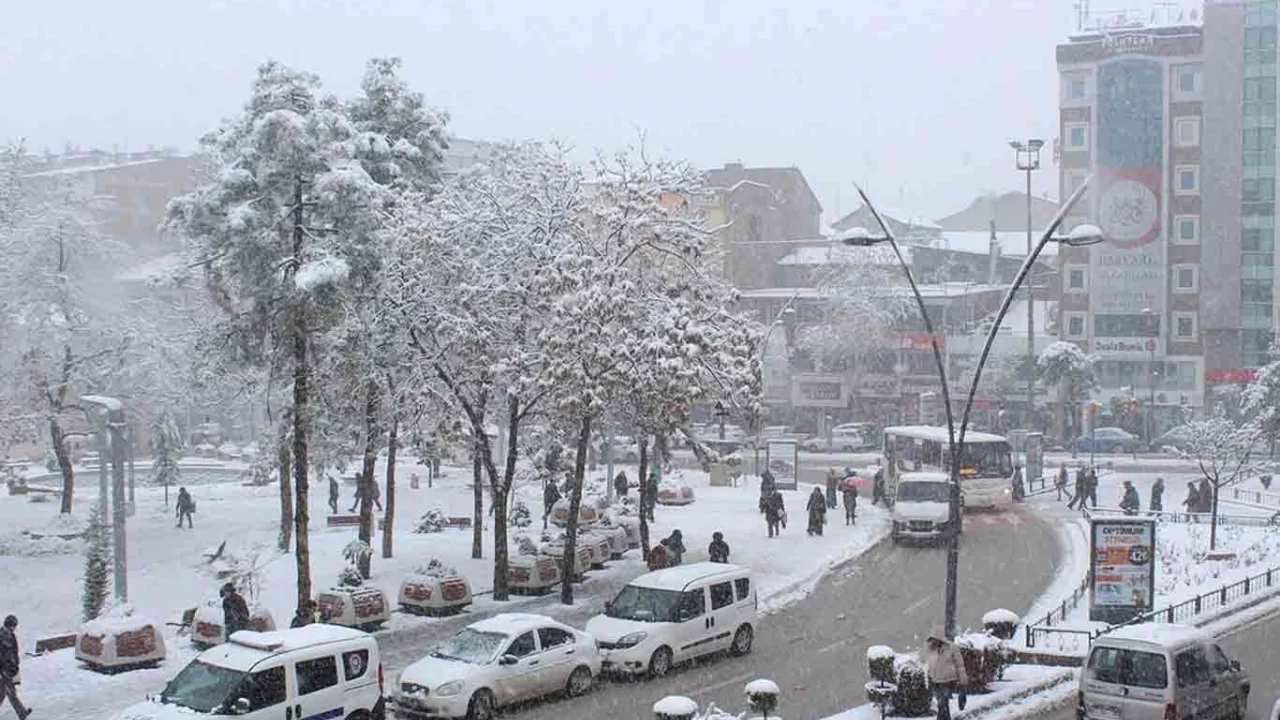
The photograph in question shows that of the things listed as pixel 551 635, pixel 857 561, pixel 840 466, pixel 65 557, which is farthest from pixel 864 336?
pixel 551 635

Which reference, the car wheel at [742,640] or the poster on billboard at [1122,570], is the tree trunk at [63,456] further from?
the poster on billboard at [1122,570]

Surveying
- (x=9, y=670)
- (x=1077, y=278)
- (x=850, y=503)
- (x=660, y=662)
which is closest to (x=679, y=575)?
(x=660, y=662)

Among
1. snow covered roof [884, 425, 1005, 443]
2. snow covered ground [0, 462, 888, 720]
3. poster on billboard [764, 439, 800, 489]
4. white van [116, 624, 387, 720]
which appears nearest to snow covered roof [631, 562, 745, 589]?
snow covered ground [0, 462, 888, 720]

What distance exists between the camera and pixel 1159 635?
53.9 feet

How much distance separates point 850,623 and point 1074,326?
166 feet

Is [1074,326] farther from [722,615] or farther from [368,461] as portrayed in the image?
[722,615]

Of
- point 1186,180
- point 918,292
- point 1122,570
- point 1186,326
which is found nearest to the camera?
point 918,292

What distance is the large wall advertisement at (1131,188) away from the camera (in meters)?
67.4

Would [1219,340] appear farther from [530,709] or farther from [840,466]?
[530,709]

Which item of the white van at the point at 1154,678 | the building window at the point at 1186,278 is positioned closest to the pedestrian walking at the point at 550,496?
the white van at the point at 1154,678

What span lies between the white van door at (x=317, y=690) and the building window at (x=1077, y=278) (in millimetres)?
61034

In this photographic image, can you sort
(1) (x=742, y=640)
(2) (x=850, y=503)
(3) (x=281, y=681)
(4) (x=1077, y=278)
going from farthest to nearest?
(4) (x=1077, y=278) → (2) (x=850, y=503) → (1) (x=742, y=640) → (3) (x=281, y=681)

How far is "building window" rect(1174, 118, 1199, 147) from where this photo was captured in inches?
2662

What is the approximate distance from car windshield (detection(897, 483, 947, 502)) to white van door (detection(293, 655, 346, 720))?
22300 millimetres
